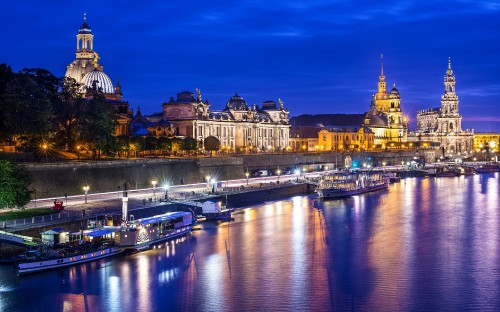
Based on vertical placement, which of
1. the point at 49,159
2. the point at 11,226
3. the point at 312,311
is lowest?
the point at 312,311

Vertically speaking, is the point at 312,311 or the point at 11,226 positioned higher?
the point at 11,226

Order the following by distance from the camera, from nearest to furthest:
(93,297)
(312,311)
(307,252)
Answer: (312,311)
(93,297)
(307,252)

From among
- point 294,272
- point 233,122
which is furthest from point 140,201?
point 233,122

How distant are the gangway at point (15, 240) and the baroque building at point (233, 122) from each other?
63250 mm

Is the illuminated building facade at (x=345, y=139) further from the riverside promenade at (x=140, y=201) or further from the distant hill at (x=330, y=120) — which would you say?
the riverside promenade at (x=140, y=201)

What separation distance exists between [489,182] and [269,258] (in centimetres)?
6892

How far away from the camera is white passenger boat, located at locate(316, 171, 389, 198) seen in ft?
244

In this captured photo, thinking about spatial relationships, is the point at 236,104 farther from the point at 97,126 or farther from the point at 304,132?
the point at 97,126

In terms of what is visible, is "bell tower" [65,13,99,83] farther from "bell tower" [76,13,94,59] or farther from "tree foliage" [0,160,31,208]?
"tree foliage" [0,160,31,208]

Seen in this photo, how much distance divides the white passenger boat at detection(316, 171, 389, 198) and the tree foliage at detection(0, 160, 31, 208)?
124 feet

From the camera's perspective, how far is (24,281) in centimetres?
3372

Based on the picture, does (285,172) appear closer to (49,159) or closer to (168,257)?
(49,159)

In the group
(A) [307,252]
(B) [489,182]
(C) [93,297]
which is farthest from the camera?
(B) [489,182]

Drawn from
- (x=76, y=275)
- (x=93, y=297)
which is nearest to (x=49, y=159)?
(x=76, y=275)
